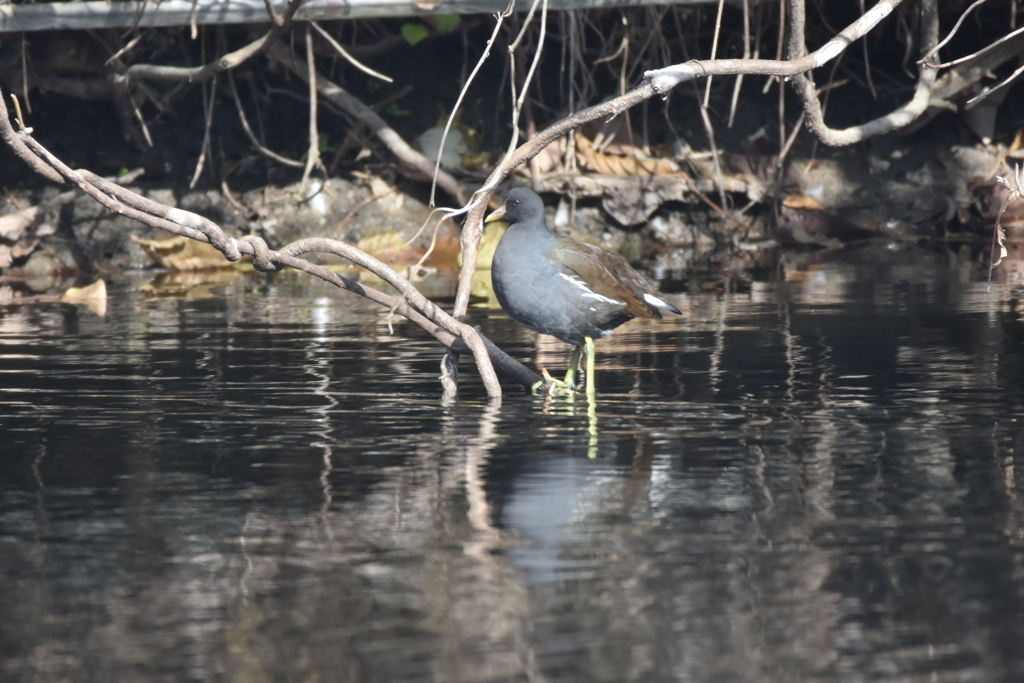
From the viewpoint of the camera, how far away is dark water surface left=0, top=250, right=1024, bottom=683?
3176mm

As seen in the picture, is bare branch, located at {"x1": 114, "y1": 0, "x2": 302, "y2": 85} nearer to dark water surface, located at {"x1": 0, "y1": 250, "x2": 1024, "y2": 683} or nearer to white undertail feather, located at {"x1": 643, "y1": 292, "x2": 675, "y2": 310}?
dark water surface, located at {"x1": 0, "y1": 250, "x2": 1024, "y2": 683}

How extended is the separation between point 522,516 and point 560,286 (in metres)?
2.21

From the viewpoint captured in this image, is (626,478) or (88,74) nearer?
(626,478)

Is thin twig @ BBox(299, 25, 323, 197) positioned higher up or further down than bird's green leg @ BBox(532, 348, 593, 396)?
higher up

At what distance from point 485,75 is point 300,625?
11752mm

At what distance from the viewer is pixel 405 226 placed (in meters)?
13.7

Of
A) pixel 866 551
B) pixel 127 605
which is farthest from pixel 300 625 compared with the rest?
pixel 866 551

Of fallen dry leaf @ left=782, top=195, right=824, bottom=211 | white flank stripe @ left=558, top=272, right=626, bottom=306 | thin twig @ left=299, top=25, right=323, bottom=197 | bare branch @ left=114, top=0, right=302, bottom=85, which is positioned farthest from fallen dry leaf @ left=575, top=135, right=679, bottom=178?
white flank stripe @ left=558, top=272, right=626, bottom=306

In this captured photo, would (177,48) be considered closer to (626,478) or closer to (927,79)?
(927,79)

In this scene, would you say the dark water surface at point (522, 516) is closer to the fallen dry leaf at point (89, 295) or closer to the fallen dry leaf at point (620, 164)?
the fallen dry leaf at point (89, 295)

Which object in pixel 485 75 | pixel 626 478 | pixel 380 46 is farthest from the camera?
pixel 485 75

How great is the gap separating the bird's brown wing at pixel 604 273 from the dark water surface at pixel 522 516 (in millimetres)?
388

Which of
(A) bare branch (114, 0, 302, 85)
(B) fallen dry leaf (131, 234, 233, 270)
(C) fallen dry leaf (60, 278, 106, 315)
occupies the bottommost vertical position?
(C) fallen dry leaf (60, 278, 106, 315)

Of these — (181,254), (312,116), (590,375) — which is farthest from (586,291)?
(181,254)
